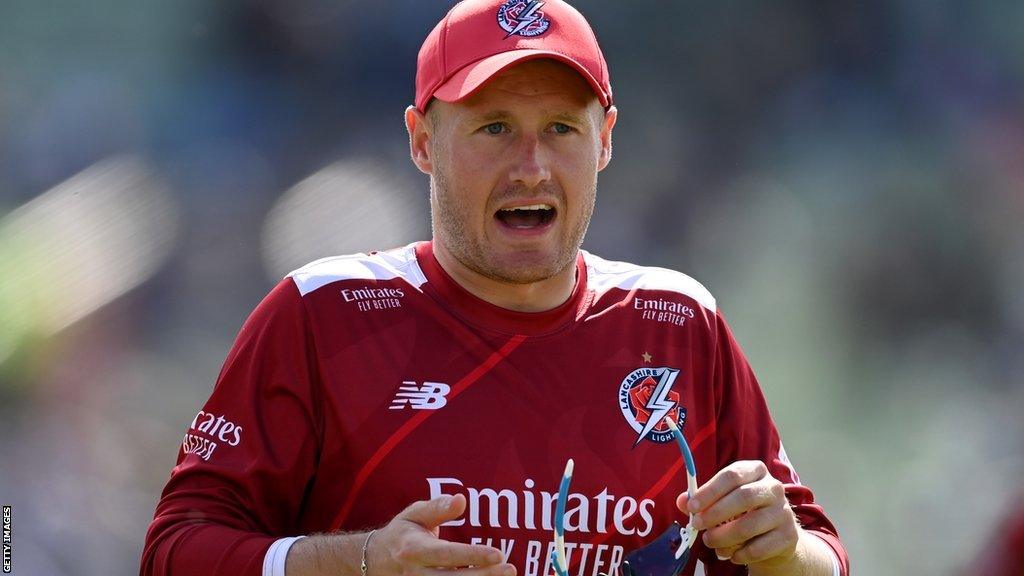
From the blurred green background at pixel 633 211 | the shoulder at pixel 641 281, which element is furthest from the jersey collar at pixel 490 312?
the blurred green background at pixel 633 211

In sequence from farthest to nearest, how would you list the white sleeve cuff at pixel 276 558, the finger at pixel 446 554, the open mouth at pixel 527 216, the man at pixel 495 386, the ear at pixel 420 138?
the ear at pixel 420 138
the open mouth at pixel 527 216
the man at pixel 495 386
the white sleeve cuff at pixel 276 558
the finger at pixel 446 554

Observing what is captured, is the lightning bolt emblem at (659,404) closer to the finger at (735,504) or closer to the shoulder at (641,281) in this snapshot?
the shoulder at (641,281)

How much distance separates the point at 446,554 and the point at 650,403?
705mm

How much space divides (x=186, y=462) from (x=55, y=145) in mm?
2436

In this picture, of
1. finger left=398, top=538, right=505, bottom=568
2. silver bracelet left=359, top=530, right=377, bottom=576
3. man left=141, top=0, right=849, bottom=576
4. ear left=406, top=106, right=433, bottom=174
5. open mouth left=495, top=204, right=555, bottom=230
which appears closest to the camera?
finger left=398, top=538, right=505, bottom=568

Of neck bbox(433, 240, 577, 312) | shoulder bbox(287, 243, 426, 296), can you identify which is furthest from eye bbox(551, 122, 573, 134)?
shoulder bbox(287, 243, 426, 296)

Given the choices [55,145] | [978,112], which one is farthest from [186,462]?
[978,112]

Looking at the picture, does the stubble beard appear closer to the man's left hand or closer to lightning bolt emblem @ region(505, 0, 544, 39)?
lightning bolt emblem @ region(505, 0, 544, 39)

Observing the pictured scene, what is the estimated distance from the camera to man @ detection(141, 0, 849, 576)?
2.10 metres

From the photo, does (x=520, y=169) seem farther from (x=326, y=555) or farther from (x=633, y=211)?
(x=633, y=211)

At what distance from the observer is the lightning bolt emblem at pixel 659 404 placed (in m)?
2.29

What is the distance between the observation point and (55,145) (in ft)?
13.8

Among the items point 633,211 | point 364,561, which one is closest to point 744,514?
point 364,561

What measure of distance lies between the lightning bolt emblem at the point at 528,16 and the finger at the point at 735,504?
980 millimetres
